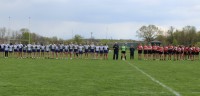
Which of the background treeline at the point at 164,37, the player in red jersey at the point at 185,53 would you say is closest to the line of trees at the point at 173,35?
the background treeline at the point at 164,37

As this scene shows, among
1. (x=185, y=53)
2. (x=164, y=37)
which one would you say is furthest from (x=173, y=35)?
(x=185, y=53)

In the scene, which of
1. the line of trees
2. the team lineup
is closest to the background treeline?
the line of trees

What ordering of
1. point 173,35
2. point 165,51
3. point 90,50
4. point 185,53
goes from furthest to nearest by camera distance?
point 173,35
point 185,53
point 165,51
point 90,50

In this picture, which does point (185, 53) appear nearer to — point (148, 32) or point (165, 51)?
point (165, 51)

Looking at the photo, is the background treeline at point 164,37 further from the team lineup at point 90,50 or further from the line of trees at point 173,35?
the team lineup at point 90,50

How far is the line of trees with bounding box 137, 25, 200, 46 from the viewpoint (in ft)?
309

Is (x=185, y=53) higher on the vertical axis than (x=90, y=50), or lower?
lower

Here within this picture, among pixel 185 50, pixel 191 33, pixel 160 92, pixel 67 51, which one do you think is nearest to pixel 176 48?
pixel 185 50

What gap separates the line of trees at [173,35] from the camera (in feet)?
309

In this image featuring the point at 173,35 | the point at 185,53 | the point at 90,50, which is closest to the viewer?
the point at 90,50

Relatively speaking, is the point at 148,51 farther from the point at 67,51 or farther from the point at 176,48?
the point at 67,51

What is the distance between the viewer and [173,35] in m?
100

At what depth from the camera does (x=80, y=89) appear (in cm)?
1116

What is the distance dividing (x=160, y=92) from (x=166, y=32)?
100432 millimetres
